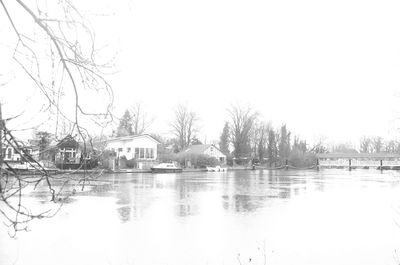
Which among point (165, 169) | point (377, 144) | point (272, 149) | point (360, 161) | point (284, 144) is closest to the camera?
point (165, 169)

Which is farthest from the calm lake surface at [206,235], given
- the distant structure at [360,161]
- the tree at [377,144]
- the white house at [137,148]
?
the tree at [377,144]

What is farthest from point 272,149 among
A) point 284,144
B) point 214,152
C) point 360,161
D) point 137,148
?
point 137,148

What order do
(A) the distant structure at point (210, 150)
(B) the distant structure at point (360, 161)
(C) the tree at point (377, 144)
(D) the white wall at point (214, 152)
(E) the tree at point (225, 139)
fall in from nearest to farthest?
(A) the distant structure at point (210, 150)
(D) the white wall at point (214, 152)
(B) the distant structure at point (360, 161)
(E) the tree at point (225, 139)
(C) the tree at point (377, 144)

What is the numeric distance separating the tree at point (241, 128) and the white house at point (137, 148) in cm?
2282

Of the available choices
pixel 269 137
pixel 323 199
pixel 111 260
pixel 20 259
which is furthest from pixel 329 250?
pixel 269 137

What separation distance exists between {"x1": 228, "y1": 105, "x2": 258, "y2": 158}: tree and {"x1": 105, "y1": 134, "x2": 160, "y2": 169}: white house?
22824 mm

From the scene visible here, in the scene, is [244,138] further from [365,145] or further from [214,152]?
[365,145]

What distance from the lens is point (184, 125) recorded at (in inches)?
3238

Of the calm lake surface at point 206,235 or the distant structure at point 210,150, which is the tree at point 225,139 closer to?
the distant structure at point 210,150

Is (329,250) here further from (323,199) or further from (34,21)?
(323,199)

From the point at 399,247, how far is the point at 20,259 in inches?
362

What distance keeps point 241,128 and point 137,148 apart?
1027 inches

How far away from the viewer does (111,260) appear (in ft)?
32.4

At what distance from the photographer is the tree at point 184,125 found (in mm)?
81375
